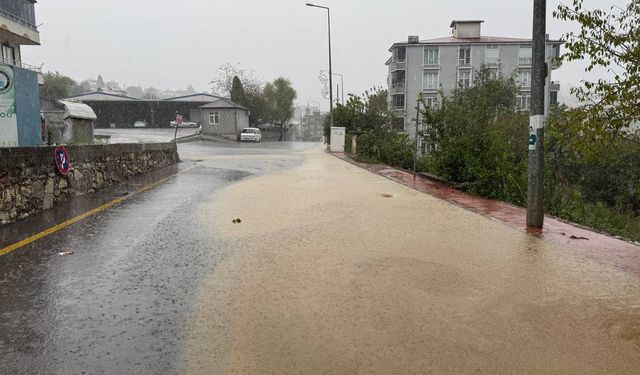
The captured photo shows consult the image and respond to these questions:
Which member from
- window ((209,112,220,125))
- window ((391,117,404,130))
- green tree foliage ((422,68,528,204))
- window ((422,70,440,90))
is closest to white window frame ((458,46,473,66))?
window ((422,70,440,90))

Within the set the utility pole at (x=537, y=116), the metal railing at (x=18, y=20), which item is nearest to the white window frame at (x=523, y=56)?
the metal railing at (x=18, y=20)

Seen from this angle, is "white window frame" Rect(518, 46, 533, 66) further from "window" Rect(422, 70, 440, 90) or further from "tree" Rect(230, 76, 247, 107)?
"tree" Rect(230, 76, 247, 107)

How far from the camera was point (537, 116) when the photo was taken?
7.43m

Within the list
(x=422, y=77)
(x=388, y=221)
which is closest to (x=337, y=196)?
(x=388, y=221)

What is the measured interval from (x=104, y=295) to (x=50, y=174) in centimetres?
548

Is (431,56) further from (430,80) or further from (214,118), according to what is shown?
(214,118)

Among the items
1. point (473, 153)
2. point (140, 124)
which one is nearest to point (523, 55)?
point (140, 124)

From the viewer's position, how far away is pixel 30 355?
10.8 feet

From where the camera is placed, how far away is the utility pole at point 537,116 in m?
7.25

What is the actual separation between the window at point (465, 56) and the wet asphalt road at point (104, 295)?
192ft

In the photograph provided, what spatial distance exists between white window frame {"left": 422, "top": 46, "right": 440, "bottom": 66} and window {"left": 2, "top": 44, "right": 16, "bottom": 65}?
42.3 m

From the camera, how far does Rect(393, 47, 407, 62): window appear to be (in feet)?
200

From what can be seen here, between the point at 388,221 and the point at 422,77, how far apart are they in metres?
56.2

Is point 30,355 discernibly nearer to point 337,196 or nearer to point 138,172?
point 337,196
